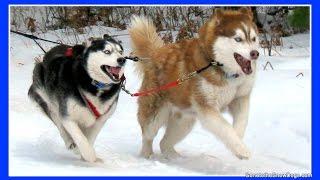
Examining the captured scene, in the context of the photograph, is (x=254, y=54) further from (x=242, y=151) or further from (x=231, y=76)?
(x=242, y=151)

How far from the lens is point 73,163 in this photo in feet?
14.6

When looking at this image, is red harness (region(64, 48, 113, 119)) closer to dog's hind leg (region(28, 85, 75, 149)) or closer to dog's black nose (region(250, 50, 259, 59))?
dog's hind leg (region(28, 85, 75, 149))

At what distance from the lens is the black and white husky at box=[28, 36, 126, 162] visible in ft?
13.9

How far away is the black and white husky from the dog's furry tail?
0.62 m

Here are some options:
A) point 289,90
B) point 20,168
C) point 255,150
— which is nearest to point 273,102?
point 289,90

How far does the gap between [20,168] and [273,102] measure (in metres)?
2.90

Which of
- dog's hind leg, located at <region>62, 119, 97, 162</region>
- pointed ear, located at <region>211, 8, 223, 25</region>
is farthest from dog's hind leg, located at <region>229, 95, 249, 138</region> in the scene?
dog's hind leg, located at <region>62, 119, 97, 162</region>

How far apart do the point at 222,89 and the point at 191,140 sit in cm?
149

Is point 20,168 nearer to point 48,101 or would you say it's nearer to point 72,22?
point 48,101

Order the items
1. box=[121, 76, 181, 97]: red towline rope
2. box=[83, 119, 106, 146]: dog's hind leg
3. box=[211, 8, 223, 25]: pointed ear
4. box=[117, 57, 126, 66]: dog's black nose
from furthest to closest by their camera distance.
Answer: box=[121, 76, 181, 97]: red towline rope → box=[83, 119, 106, 146]: dog's hind leg → box=[211, 8, 223, 25]: pointed ear → box=[117, 57, 126, 66]: dog's black nose

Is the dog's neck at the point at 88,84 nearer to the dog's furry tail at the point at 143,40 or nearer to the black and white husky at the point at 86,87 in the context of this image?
the black and white husky at the point at 86,87

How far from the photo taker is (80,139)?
437 cm

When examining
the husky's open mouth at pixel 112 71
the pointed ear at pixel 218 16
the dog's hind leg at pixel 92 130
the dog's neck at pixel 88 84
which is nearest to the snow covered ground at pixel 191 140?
the dog's hind leg at pixel 92 130

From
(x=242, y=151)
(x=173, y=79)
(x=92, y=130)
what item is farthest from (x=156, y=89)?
(x=242, y=151)
